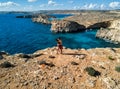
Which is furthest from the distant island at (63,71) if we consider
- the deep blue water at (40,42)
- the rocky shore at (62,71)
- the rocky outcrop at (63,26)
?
the rocky outcrop at (63,26)

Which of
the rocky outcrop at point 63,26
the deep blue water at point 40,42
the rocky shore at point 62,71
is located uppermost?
the rocky shore at point 62,71

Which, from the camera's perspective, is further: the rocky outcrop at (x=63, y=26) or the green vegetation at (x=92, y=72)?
the rocky outcrop at (x=63, y=26)

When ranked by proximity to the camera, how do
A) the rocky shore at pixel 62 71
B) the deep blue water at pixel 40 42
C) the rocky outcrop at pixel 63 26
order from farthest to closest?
the rocky outcrop at pixel 63 26, the deep blue water at pixel 40 42, the rocky shore at pixel 62 71

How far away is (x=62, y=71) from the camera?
1013 inches

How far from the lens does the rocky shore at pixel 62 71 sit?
74.0 feet

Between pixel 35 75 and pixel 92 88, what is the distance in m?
7.91

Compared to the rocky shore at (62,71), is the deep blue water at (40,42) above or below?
below

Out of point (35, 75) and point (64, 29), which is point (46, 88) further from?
point (64, 29)

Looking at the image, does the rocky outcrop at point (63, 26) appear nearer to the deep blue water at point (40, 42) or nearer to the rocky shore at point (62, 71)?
the deep blue water at point (40, 42)

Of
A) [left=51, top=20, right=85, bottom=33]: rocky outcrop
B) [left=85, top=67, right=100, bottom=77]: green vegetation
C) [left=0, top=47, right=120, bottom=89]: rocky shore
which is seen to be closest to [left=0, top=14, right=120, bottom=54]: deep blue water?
[left=51, top=20, right=85, bottom=33]: rocky outcrop

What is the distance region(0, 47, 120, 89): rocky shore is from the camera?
22.5m

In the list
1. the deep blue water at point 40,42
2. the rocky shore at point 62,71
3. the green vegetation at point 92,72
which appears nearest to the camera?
the rocky shore at point 62,71

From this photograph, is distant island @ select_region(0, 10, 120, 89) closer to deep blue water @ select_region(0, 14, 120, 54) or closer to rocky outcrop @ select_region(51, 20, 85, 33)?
deep blue water @ select_region(0, 14, 120, 54)

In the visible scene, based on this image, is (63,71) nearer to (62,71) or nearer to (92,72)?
(62,71)
